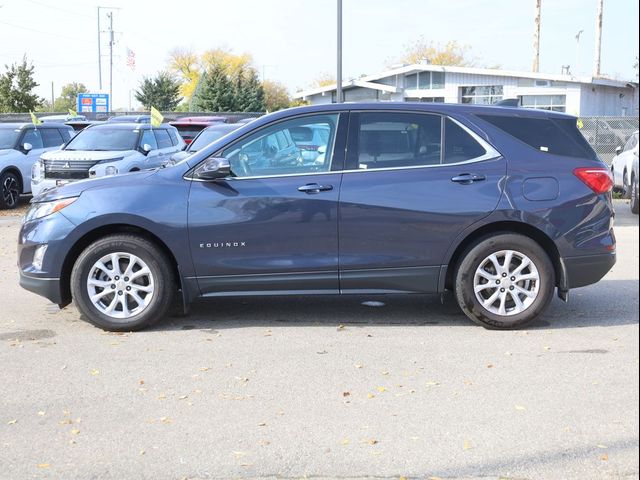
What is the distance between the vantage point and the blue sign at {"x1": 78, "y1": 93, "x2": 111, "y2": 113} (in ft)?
182

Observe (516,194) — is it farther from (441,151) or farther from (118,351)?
(118,351)

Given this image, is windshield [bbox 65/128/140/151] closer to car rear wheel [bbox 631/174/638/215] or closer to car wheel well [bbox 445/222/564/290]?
car rear wheel [bbox 631/174/638/215]

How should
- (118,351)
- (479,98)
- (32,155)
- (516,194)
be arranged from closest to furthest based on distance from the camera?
(118,351) < (516,194) < (32,155) < (479,98)

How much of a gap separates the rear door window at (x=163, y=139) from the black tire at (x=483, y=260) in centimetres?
1166

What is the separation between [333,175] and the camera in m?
6.45

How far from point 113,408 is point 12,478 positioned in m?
0.97

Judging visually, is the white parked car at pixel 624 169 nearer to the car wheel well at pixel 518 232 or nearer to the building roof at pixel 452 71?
the car wheel well at pixel 518 232

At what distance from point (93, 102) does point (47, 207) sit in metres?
51.5

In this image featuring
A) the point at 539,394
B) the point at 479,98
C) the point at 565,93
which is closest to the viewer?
the point at 539,394

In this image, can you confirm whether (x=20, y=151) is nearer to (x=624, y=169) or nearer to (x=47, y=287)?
(x=47, y=287)

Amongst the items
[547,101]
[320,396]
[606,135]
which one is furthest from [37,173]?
[547,101]

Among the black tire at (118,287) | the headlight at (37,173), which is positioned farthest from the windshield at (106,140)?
the black tire at (118,287)

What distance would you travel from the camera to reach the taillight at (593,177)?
6488 millimetres

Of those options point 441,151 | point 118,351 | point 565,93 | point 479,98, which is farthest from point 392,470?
point 479,98
